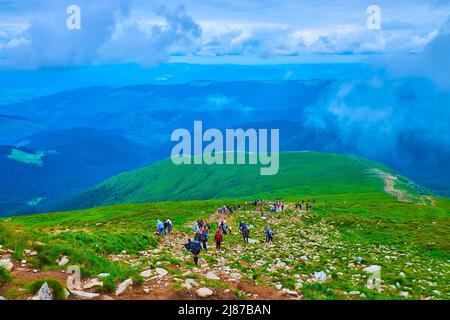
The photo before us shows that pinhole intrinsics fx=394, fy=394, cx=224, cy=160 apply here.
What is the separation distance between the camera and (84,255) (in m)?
19.9

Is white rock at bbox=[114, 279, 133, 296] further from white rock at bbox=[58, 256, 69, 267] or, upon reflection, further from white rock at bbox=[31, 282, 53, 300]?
white rock at bbox=[58, 256, 69, 267]

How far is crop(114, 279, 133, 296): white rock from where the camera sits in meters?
16.0

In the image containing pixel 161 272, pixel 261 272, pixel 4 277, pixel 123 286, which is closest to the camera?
pixel 4 277

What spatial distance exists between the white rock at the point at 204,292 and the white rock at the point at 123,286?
9.86ft

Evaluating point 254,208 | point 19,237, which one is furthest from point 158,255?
point 254,208

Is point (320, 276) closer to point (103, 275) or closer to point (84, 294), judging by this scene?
point (103, 275)

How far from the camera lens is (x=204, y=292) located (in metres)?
16.0

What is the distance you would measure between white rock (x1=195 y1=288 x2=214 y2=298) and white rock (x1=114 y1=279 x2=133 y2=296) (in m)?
3.00

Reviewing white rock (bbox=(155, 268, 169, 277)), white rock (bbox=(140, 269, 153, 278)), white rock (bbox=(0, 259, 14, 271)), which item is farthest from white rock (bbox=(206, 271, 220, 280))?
white rock (bbox=(0, 259, 14, 271))

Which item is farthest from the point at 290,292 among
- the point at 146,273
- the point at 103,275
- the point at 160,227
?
the point at 160,227

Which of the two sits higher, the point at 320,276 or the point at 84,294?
the point at 84,294

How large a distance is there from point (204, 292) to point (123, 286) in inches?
134
